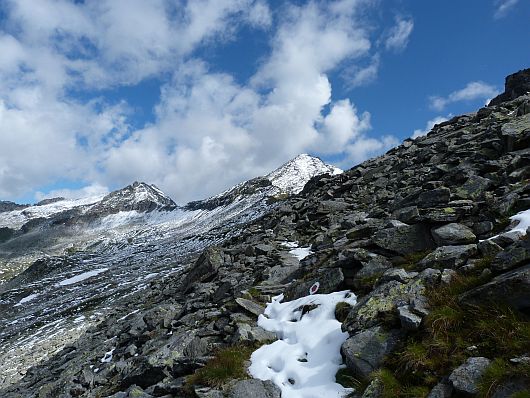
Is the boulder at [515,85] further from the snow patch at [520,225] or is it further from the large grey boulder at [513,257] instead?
the large grey boulder at [513,257]

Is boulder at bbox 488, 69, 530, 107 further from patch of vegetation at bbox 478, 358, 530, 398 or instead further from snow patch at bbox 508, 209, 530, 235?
patch of vegetation at bbox 478, 358, 530, 398

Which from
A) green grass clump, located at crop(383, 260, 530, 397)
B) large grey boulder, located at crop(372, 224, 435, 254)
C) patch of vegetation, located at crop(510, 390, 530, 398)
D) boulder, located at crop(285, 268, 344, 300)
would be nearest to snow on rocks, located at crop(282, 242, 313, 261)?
boulder, located at crop(285, 268, 344, 300)

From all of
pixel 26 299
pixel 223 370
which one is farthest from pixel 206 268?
pixel 26 299

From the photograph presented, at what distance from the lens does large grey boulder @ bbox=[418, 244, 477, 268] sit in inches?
392

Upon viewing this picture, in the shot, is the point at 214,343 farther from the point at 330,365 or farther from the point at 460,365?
the point at 460,365

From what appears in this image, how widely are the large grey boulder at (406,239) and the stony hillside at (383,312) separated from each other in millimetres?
41

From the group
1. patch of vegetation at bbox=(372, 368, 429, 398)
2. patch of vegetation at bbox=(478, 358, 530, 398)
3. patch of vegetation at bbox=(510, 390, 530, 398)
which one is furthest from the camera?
patch of vegetation at bbox=(372, 368, 429, 398)

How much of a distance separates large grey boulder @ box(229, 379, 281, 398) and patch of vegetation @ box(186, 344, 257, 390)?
0.41 metres

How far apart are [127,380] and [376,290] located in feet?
30.5

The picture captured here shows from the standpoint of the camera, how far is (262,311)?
14492 mm

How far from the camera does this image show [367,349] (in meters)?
8.66

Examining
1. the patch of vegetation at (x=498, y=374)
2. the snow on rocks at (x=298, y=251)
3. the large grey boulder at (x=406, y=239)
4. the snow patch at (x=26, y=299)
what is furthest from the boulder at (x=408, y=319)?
the snow patch at (x=26, y=299)

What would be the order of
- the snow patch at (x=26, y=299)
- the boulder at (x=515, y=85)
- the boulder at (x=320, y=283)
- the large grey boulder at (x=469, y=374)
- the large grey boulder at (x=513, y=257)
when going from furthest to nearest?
the snow patch at (x=26, y=299) < the boulder at (x=515, y=85) < the boulder at (x=320, y=283) < the large grey boulder at (x=513, y=257) < the large grey boulder at (x=469, y=374)

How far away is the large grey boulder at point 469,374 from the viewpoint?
21.0 ft
